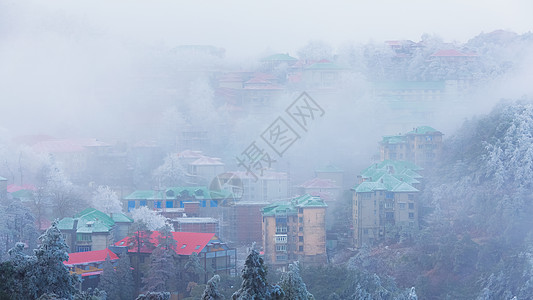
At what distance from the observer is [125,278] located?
431 inches

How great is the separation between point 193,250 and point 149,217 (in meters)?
2.73

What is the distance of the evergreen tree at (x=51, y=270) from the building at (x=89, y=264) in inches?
202

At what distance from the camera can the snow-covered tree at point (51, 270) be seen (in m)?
5.79

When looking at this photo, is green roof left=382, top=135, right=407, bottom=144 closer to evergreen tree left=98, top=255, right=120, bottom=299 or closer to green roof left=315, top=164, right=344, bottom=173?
green roof left=315, top=164, right=344, bottom=173

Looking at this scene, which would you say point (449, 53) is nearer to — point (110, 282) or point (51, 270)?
point (110, 282)

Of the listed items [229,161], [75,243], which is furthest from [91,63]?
[75,243]

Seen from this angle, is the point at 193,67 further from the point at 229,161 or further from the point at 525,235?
the point at 525,235

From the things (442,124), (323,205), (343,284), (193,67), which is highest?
(193,67)

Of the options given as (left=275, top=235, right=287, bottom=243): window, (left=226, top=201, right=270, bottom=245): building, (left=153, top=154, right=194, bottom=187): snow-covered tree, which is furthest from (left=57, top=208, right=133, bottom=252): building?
(left=153, top=154, right=194, bottom=187): snow-covered tree

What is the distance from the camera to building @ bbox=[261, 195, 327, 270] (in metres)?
13.8

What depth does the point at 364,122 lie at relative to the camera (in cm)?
2081

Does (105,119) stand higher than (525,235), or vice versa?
(105,119)

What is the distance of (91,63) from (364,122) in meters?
10.1

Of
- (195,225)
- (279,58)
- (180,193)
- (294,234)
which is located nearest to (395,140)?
(294,234)
